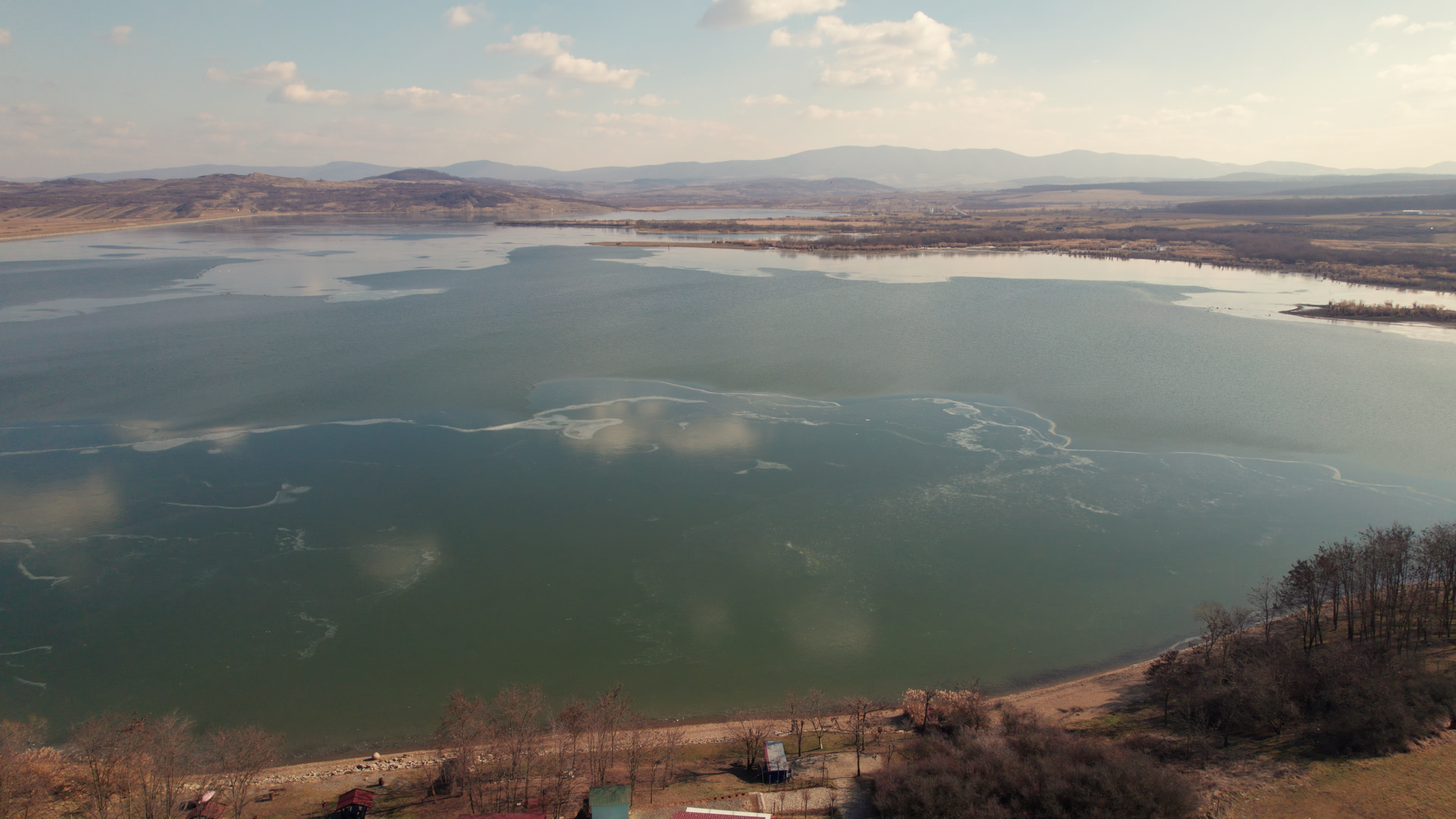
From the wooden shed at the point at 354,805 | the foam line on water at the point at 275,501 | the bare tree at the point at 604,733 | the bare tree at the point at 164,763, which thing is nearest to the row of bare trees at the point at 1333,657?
the bare tree at the point at 604,733

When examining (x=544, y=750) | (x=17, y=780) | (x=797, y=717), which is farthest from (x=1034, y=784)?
(x=17, y=780)

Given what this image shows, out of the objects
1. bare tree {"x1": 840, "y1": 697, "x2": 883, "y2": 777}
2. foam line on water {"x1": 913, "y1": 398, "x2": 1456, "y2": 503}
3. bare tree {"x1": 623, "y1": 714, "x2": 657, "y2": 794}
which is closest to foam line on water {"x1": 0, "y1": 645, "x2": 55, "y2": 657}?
bare tree {"x1": 623, "y1": 714, "x2": 657, "y2": 794}

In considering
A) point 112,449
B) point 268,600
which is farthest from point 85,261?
point 268,600

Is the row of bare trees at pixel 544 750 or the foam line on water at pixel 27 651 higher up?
the foam line on water at pixel 27 651

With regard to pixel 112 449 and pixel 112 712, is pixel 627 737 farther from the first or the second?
pixel 112 449

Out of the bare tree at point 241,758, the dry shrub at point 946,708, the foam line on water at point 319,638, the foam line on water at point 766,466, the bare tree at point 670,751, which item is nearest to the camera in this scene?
the bare tree at point 241,758

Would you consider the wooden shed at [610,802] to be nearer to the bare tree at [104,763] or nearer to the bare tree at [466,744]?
the bare tree at [466,744]

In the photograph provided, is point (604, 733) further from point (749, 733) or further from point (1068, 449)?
point (1068, 449)
